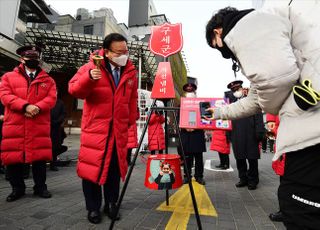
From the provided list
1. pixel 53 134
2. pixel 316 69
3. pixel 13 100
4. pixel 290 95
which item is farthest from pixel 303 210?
pixel 53 134

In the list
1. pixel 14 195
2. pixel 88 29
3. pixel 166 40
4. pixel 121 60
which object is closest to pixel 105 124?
pixel 121 60

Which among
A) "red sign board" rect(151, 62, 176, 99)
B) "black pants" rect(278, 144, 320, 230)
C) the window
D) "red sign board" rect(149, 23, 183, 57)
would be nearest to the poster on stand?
"red sign board" rect(151, 62, 176, 99)

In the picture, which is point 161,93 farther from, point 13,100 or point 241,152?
point 241,152

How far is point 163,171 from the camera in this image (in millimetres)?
2664

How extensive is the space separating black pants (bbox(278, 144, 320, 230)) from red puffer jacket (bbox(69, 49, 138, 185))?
1894 millimetres

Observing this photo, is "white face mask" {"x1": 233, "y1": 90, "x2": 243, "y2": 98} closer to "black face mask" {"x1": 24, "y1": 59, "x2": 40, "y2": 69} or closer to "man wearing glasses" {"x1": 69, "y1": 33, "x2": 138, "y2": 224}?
"man wearing glasses" {"x1": 69, "y1": 33, "x2": 138, "y2": 224}

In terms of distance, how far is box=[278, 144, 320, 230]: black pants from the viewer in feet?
3.27

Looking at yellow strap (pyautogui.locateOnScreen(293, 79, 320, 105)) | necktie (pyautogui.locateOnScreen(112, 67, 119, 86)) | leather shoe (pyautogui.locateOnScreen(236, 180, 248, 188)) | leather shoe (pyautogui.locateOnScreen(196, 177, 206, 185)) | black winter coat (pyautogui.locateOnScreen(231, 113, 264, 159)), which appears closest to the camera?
yellow strap (pyautogui.locateOnScreen(293, 79, 320, 105))

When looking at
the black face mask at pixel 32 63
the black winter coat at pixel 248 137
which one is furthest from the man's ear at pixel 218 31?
the black winter coat at pixel 248 137

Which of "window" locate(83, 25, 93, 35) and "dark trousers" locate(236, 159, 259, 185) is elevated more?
"window" locate(83, 25, 93, 35)

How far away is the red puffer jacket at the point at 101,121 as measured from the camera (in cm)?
256

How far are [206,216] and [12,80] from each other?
130 inches

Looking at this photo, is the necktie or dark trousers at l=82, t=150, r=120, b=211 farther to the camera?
the necktie

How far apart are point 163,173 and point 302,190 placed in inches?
69.1
